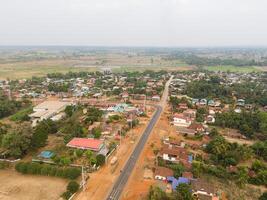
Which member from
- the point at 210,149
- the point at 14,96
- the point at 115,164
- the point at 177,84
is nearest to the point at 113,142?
the point at 115,164

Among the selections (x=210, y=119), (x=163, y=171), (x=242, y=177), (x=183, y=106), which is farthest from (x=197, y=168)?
(x=183, y=106)

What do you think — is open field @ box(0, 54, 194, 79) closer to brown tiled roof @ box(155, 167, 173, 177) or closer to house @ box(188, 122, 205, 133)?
house @ box(188, 122, 205, 133)

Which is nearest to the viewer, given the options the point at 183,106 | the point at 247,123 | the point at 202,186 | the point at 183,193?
the point at 183,193

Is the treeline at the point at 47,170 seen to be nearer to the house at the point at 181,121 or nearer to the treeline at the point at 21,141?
the treeline at the point at 21,141

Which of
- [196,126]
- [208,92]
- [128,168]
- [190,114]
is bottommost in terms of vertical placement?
[128,168]

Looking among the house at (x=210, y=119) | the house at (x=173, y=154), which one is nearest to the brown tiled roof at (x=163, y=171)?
the house at (x=173, y=154)

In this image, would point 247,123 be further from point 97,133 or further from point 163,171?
point 97,133

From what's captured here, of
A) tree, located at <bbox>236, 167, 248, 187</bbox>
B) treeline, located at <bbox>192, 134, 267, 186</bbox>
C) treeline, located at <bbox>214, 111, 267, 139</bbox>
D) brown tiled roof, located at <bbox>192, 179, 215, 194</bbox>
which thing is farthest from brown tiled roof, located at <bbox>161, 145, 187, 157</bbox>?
treeline, located at <bbox>214, 111, 267, 139</bbox>
